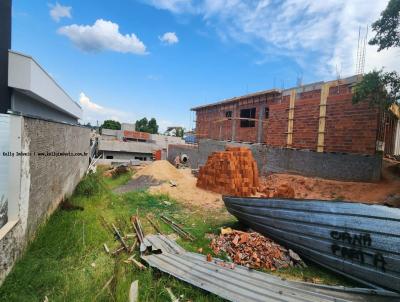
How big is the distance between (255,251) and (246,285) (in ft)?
3.63

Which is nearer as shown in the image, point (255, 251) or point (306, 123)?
point (255, 251)

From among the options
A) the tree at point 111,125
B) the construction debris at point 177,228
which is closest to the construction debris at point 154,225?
the construction debris at point 177,228

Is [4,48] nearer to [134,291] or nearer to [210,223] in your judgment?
[210,223]

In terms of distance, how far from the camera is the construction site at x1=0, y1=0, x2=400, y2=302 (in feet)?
10.7

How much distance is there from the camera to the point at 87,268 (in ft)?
12.4

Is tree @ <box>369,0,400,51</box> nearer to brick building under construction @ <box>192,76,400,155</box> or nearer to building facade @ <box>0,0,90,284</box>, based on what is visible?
brick building under construction @ <box>192,76,400,155</box>

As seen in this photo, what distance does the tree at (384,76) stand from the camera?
5.98 metres

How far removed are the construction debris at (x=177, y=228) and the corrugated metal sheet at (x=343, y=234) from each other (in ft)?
5.02

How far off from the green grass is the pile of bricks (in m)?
2.70

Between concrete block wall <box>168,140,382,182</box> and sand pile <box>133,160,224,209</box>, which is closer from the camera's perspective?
concrete block wall <box>168,140,382,182</box>

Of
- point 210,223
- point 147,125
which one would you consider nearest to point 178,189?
point 210,223

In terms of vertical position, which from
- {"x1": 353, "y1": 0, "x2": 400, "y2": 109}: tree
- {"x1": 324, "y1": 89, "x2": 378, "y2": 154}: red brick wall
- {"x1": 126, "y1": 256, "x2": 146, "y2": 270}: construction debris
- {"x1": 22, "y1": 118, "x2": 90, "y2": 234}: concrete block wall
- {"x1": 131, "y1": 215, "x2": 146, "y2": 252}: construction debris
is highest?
{"x1": 353, "y1": 0, "x2": 400, "y2": 109}: tree

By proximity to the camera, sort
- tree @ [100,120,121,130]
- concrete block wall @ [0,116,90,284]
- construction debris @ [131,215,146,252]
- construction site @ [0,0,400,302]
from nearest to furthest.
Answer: construction site @ [0,0,400,302]
concrete block wall @ [0,116,90,284]
construction debris @ [131,215,146,252]
tree @ [100,120,121,130]

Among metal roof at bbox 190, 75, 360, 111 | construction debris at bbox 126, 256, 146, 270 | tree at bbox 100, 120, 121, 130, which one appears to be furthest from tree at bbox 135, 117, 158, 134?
construction debris at bbox 126, 256, 146, 270
